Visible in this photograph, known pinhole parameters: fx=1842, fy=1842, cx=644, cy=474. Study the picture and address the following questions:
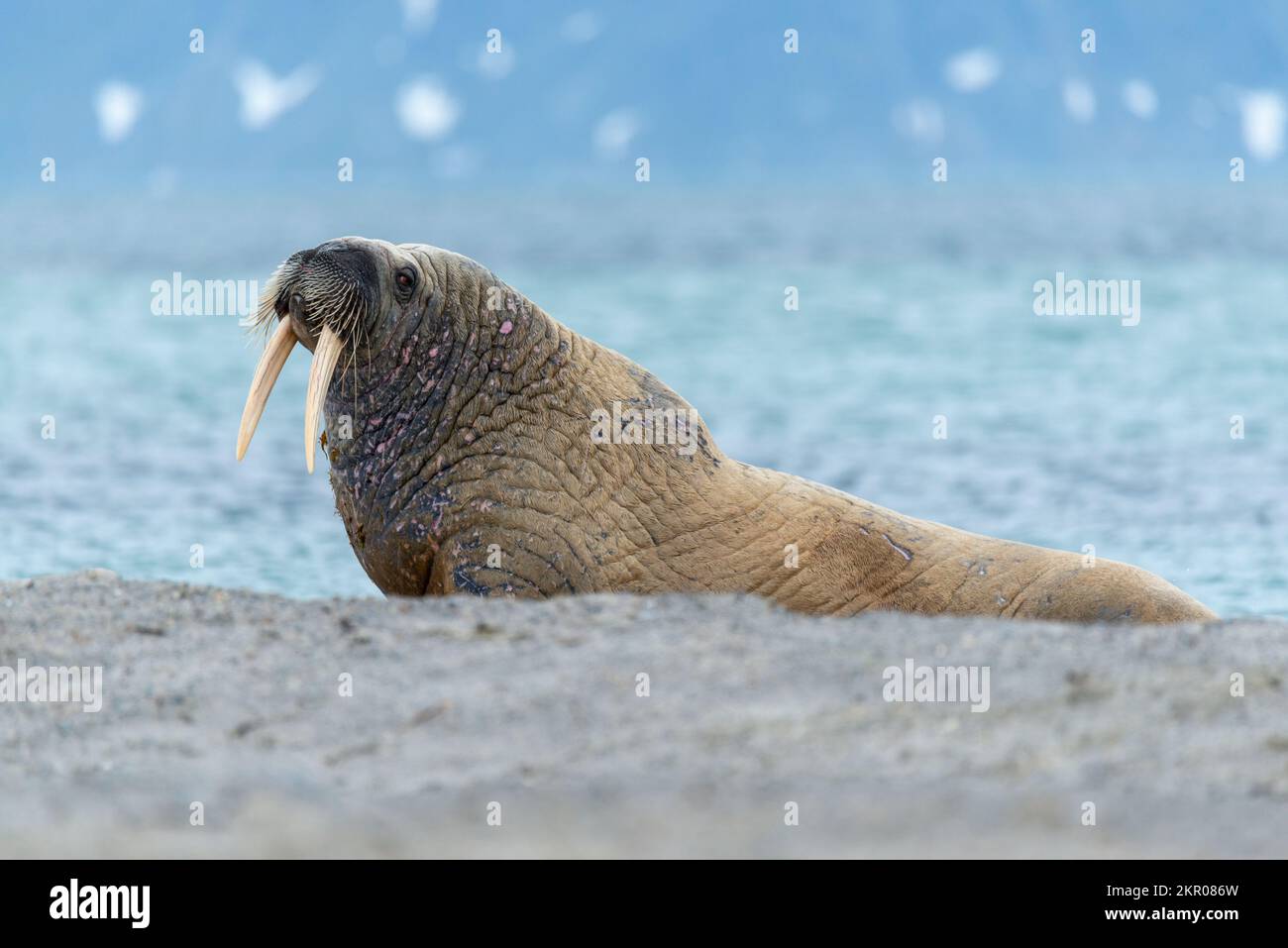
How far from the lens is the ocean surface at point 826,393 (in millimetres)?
13078

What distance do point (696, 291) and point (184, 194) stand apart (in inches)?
4882

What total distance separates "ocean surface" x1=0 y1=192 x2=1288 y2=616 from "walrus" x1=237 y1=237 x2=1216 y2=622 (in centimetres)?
331

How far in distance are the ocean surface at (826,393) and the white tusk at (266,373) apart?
11.9 feet

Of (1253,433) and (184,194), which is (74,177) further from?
(1253,433)

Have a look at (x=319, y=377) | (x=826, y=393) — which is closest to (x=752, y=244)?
(x=826, y=393)

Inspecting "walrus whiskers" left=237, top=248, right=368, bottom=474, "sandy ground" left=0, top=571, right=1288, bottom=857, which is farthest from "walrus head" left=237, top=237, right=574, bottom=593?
"sandy ground" left=0, top=571, right=1288, bottom=857

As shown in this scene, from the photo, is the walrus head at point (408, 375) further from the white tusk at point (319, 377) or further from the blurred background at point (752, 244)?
the blurred background at point (752, 244)

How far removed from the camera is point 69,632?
6.03 meters

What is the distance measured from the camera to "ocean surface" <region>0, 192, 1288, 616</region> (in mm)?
13078

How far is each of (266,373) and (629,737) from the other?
300 centimetres

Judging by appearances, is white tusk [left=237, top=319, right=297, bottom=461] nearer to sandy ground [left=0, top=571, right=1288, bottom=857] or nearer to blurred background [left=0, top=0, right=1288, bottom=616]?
blurred background [left=0, top=0, right=1288, bottom=616]

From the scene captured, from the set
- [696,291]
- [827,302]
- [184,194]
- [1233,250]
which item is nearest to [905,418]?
[827,302]

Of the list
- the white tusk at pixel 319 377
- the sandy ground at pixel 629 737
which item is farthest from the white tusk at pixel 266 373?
the sandy ground at pixel 629 737

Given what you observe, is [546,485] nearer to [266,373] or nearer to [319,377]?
[319,377]
